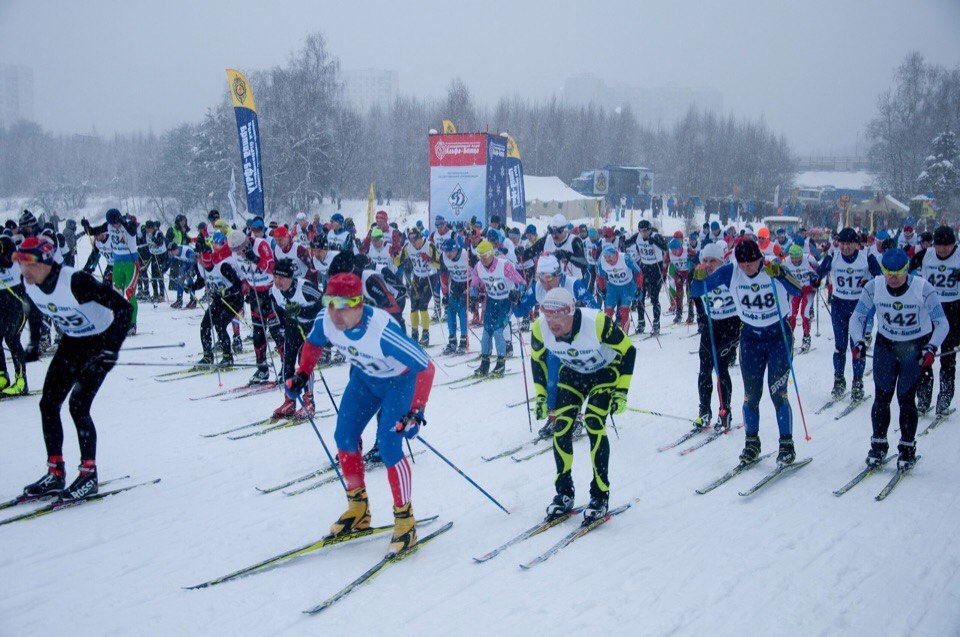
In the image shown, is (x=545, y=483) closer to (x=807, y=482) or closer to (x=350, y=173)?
(x=807, y=482)

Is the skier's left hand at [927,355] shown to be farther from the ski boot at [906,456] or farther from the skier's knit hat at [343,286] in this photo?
the skier's knit hat at [343,286]

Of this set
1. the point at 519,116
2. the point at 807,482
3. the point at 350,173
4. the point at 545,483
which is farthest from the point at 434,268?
the point at 519,116

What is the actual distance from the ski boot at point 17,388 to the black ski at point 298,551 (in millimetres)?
5945

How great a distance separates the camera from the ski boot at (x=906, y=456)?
5.85 m

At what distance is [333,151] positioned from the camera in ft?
146

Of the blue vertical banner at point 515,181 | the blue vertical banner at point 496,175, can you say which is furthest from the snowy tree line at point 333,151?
the blue vertical banner at point 496,175

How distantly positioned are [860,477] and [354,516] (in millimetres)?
Answer: 4305

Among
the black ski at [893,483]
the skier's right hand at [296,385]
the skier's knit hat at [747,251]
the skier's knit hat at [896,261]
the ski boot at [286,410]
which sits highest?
the skier's knit hat at [747,251]

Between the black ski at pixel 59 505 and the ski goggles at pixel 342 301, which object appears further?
the black ski at pixel 59 505

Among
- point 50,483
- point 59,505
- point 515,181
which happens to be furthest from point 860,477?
point 515,181

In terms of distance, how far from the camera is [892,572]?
13.7ft

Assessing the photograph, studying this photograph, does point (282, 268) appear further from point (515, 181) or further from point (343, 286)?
point (515, 181)

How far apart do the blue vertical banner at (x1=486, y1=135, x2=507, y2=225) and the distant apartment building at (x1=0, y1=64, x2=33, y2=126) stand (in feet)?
342

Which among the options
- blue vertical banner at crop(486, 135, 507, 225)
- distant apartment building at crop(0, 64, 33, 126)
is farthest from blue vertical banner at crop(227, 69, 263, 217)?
distant apartment building at crop(0, 64, 33, 126)
